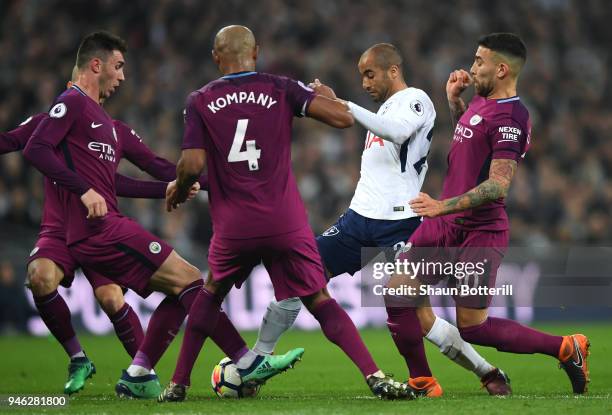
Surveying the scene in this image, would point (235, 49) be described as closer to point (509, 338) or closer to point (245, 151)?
point (245, 151)

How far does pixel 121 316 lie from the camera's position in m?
7.30

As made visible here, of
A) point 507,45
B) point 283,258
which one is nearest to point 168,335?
point 283,258

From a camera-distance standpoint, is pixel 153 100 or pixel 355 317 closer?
pixel 355 317

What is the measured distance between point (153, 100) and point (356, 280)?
4.99 m

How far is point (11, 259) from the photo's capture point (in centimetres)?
1345

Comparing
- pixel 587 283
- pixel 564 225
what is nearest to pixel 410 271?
pixel 587 283

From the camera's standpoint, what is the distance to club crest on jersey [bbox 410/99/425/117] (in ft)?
22.9

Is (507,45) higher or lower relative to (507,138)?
higher

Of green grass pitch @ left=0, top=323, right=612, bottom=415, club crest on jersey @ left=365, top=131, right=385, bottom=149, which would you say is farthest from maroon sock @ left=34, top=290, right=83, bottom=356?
club crest on jersey @ left=365, top=131, right=385, bottom=149

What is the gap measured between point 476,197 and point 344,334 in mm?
1174

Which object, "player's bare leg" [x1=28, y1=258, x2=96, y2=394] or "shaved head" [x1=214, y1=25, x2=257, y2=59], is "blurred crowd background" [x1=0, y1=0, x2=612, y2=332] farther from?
"shaved head" [x1=214, y1=25, x2=257, y2=59]

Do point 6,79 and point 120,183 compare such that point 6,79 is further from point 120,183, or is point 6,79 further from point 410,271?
point 410,271

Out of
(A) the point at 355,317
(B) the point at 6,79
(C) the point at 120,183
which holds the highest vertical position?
(B) the point at 6,79

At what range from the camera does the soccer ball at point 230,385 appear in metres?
6.77
